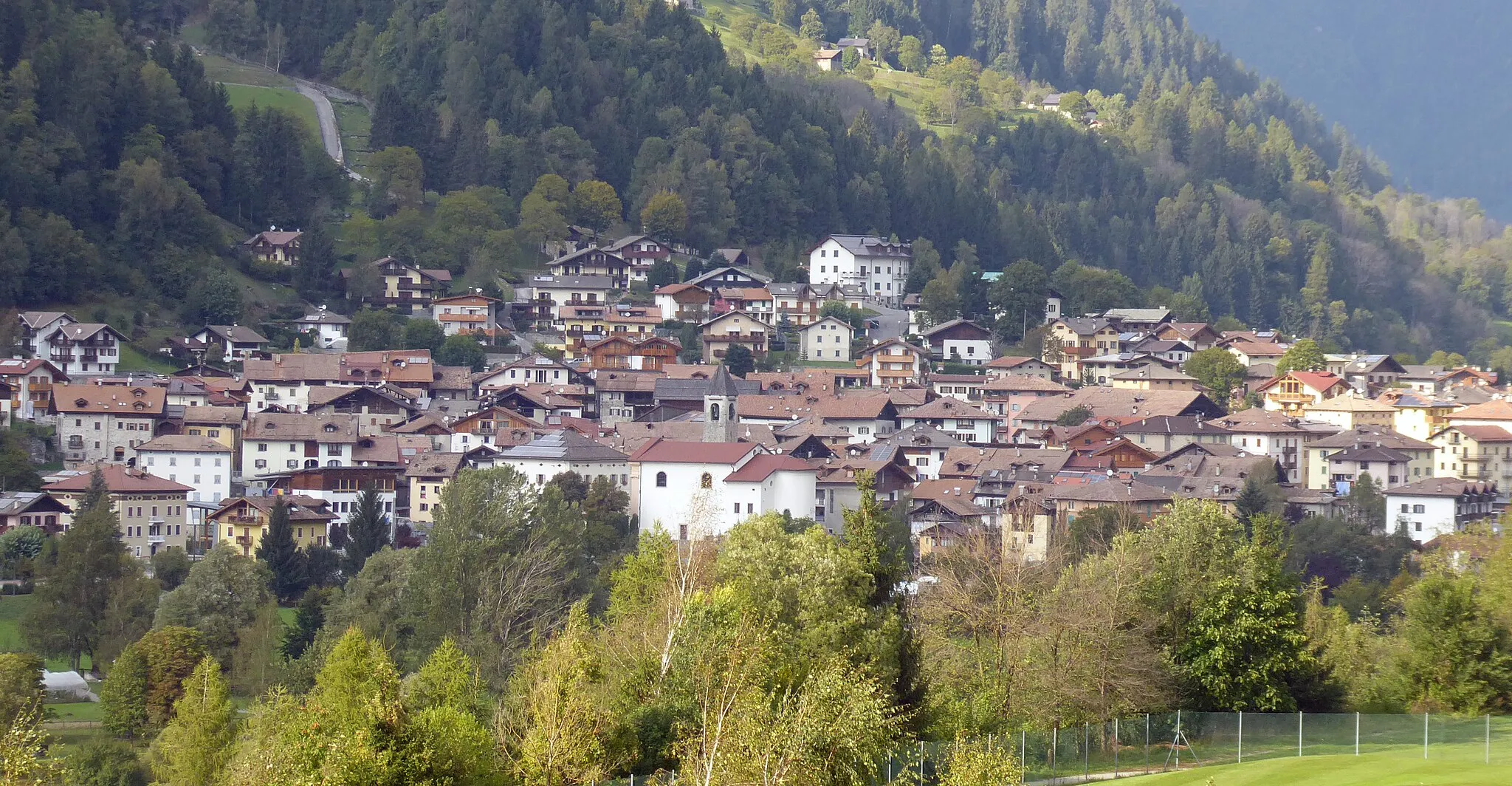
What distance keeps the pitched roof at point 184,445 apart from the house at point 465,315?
68.3 feet

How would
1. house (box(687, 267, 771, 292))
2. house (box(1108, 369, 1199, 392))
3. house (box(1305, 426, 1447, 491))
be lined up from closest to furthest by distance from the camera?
house (box(1305, 426, 1447, 491)), house (box(1108, 369, 1199, 392)), house (box(687, 267, 771, 292))

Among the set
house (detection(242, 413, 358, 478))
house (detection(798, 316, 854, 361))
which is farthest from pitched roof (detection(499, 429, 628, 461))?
house (detection(798, 316, 854, 361))

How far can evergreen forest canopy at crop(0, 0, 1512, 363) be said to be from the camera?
87.8 metres

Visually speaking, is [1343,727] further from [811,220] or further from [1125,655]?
[811,220]

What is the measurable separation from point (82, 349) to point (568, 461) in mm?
21904

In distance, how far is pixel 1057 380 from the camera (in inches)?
3342

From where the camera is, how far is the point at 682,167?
346 ft

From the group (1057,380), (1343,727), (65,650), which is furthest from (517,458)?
(1343,727)

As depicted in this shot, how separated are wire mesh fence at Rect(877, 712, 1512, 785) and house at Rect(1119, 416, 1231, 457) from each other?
1724 inches

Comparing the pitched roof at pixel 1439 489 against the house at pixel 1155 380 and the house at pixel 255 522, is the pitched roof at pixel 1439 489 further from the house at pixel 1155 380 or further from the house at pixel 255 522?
the house at pixel 255 522

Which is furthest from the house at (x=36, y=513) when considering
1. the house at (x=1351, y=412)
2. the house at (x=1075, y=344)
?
the house at (x=1351, y=412)

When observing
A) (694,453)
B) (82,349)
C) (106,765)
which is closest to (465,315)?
(82,349)

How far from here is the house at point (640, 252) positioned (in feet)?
314

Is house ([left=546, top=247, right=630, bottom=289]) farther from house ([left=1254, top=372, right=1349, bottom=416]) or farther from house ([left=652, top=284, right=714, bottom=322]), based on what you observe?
house ([left=1254, top=372, right=1349, bottom=416])
